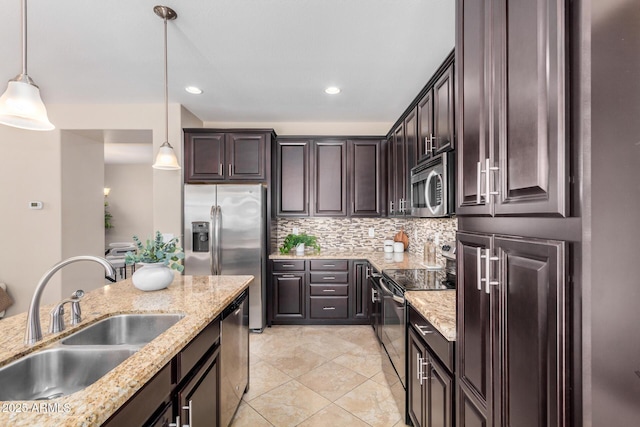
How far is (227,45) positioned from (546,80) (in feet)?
7.25

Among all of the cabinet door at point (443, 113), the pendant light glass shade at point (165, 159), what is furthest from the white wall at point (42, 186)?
the cabinet door at point (443, 113)

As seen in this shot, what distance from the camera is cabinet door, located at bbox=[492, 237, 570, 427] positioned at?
687 mm

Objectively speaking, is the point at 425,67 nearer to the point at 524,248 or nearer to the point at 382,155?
the point at 382,155

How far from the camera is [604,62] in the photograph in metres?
0.62

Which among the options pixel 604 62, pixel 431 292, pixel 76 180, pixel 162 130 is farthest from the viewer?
pixel 76 180

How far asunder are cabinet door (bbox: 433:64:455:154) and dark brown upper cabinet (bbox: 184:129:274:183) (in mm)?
2105

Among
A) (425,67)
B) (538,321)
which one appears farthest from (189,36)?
(538,321)

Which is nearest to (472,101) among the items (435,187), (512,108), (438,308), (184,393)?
(512,108)

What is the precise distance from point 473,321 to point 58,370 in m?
1.56

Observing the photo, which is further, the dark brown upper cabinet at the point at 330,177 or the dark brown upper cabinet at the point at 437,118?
the dark brown upper cabinet at the point at 330,177

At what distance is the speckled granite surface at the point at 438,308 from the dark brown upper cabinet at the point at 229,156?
8.14ft

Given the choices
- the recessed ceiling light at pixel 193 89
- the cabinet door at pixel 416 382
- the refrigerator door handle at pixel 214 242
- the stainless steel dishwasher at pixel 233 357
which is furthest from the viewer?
the refrigerator door handle at pixel 214 242

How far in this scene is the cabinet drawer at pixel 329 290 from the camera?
3705 millimetres

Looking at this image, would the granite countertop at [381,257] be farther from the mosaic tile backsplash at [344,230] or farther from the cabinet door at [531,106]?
the cabinet door at [531,106]
